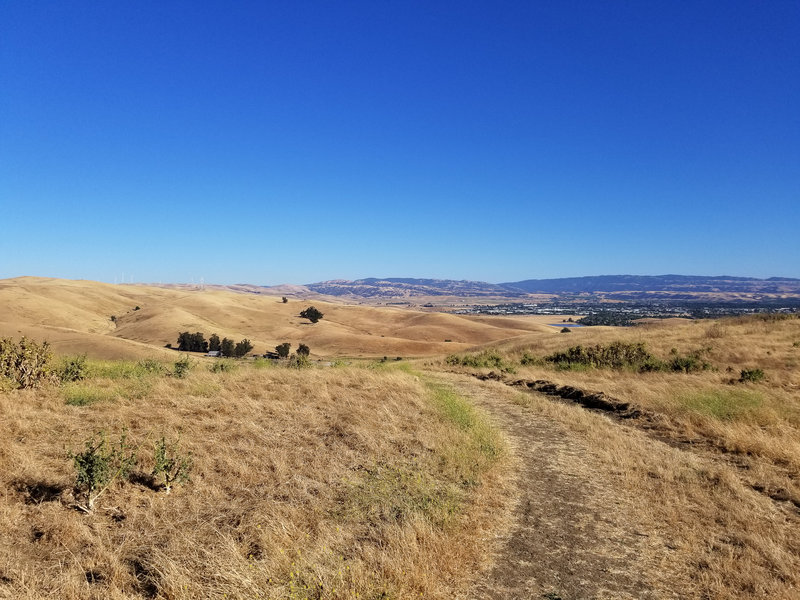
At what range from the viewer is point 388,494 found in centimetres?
680

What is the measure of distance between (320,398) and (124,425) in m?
5.32

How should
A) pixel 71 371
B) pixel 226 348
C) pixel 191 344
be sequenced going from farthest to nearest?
pixel 191 344
pixel 226 348
pixel 71 371

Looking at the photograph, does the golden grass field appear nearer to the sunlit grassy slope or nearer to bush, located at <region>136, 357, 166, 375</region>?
bush, located at <region>136, 357, 166, 375</region>

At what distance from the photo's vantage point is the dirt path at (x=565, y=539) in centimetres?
471

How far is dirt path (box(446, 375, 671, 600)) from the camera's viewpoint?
4.71 metres

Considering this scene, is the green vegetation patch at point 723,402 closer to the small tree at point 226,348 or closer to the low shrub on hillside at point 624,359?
the low shrub on hillside at point 624,359

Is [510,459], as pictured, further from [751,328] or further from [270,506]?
[751,328]

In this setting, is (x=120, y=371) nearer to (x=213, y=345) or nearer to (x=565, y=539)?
(x=565, y=539)

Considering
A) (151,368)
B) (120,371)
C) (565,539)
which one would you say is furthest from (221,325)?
(565,539)

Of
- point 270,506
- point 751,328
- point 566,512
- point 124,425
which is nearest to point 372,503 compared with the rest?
point 270,506

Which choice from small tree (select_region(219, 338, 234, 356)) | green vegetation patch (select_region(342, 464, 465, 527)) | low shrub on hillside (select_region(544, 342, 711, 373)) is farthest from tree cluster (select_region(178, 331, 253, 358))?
green vegetation patch (select_region(342, 464, 465, 527))

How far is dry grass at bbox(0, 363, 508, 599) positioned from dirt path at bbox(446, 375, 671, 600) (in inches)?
17.5

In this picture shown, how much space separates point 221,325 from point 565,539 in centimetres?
8490

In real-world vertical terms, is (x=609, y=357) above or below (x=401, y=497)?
below
